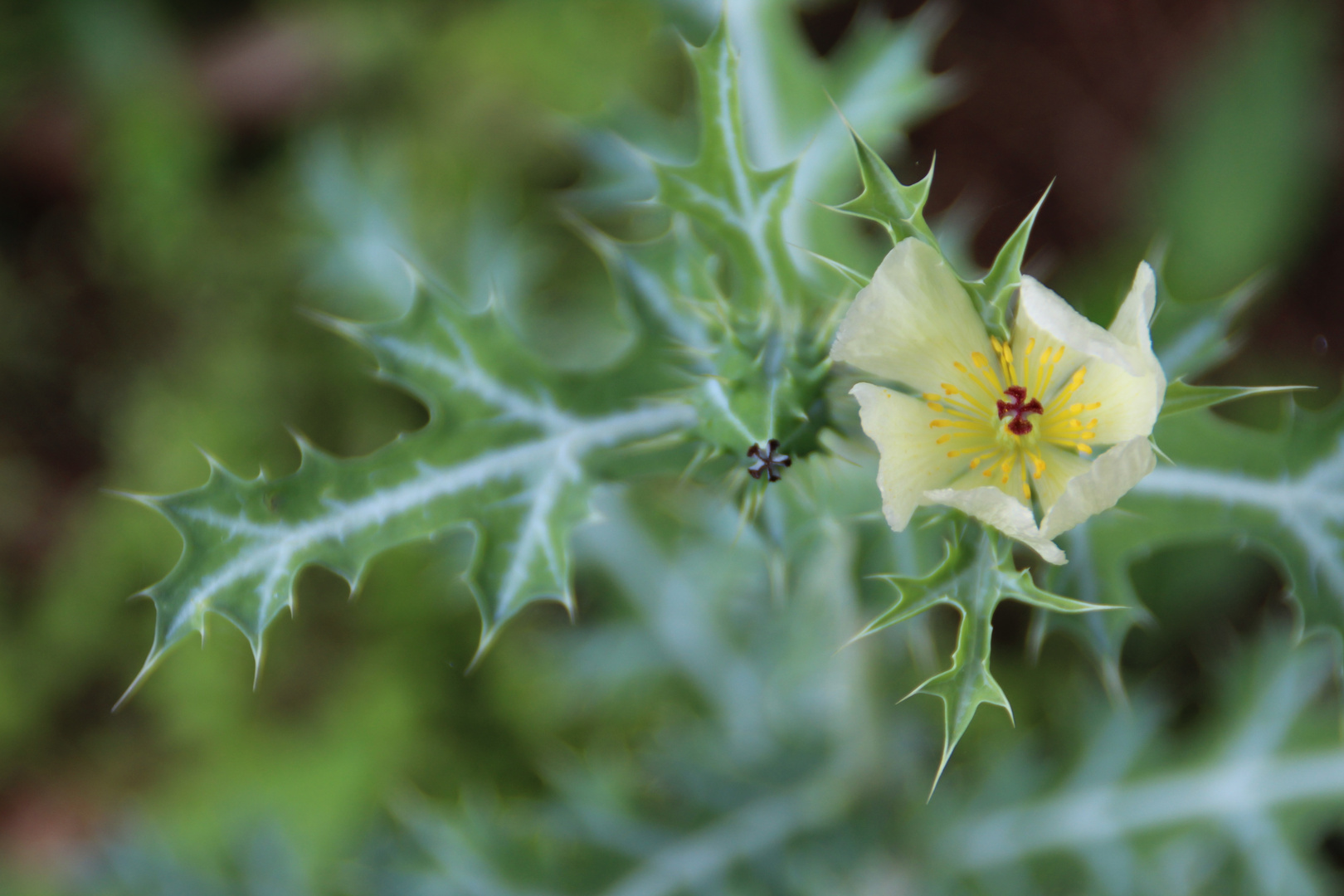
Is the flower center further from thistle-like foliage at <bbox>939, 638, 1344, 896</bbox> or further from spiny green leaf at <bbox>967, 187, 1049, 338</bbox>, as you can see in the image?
thistle-like foliage at <bbox>939, 638, 1344, 896</bbox>

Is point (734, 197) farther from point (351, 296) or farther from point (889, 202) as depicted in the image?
point (351, 296)

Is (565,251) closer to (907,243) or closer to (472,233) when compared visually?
(472,233)

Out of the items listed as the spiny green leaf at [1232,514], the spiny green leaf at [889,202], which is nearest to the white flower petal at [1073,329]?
the spiny green leaf at [889,202]

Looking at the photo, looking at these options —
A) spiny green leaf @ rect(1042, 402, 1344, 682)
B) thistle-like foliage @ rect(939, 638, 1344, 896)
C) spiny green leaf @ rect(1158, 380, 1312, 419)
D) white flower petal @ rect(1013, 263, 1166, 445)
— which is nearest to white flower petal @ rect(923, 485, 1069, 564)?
white flower petal @ rect(1013, 263, 1166, 445)

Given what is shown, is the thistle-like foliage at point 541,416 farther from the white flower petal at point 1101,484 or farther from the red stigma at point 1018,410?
the white flower petal at point 1101,484

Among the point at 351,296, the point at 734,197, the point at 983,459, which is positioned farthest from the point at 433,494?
the point at 351,296

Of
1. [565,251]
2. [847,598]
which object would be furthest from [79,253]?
[847,598]
